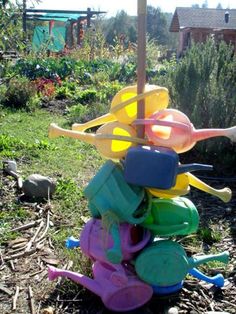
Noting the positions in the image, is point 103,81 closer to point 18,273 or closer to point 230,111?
point 230,111

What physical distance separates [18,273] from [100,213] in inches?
34.3

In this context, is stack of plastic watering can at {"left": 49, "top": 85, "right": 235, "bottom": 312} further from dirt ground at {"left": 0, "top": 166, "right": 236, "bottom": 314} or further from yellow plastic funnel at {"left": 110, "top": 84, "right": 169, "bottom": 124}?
dirt ground at {"left": 0, "top": 166, "right": 236, "bottom": 314}

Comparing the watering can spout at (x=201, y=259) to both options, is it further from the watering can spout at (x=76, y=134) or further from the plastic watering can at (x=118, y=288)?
the watering can spout at (x=76, y=134)

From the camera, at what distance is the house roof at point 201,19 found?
30.8 metres

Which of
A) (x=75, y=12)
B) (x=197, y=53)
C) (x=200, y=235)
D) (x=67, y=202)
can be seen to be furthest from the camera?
(x=75, y=12)

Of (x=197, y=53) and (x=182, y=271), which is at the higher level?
(x=197, y=53)

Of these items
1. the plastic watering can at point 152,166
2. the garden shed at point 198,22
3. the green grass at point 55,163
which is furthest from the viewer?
the garden shed at point 198,22

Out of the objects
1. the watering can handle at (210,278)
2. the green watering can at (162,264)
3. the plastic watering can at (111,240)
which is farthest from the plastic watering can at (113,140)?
the watering can handle at (210,278)

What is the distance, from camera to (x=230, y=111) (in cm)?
527

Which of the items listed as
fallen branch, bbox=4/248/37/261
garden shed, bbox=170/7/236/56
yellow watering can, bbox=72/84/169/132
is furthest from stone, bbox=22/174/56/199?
garden shed, bbox=170/7/236/56

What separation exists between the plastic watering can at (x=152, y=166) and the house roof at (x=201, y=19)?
29253 millimetres

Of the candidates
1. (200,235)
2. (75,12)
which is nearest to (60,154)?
(200,235)

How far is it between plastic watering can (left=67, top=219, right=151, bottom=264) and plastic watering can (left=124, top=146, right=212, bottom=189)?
0.29m

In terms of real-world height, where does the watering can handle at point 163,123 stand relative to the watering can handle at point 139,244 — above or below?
above
